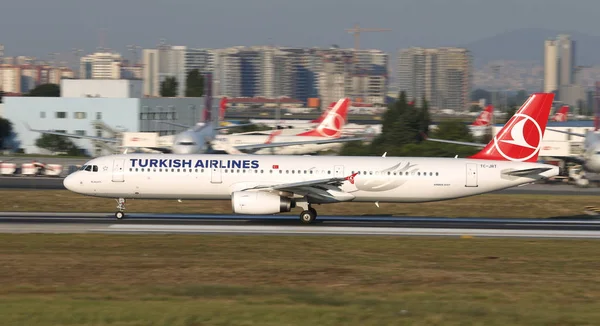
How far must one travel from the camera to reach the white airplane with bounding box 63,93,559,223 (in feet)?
120

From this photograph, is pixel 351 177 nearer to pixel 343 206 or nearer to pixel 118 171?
pixel 343 206

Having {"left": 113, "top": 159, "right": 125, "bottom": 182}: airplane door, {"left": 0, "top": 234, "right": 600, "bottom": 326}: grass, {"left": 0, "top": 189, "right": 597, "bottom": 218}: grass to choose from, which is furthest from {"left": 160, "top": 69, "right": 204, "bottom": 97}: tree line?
{"left": 0, "top": 234, "right": 600, "bottom": 326}: grass

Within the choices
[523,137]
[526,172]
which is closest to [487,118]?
[523,137]

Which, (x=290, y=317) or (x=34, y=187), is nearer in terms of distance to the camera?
(x=290, y=317)

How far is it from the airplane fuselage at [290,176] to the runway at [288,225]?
4.37ft

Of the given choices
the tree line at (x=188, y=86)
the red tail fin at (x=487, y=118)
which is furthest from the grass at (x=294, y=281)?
the tree line at (x=188, y=86)

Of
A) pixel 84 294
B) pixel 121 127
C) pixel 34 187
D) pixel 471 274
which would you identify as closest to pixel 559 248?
pixel 471 274

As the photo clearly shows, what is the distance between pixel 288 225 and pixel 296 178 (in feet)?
7.98

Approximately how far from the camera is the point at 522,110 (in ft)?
131

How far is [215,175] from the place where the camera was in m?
36.5

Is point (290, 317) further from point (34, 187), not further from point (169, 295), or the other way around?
point (34, 187)

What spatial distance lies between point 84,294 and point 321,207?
2687cm

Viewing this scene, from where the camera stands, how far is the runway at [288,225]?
3319 cm

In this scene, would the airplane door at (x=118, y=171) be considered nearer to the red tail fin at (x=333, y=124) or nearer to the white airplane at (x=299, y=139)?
the white airplane at (x=299, y=139)
